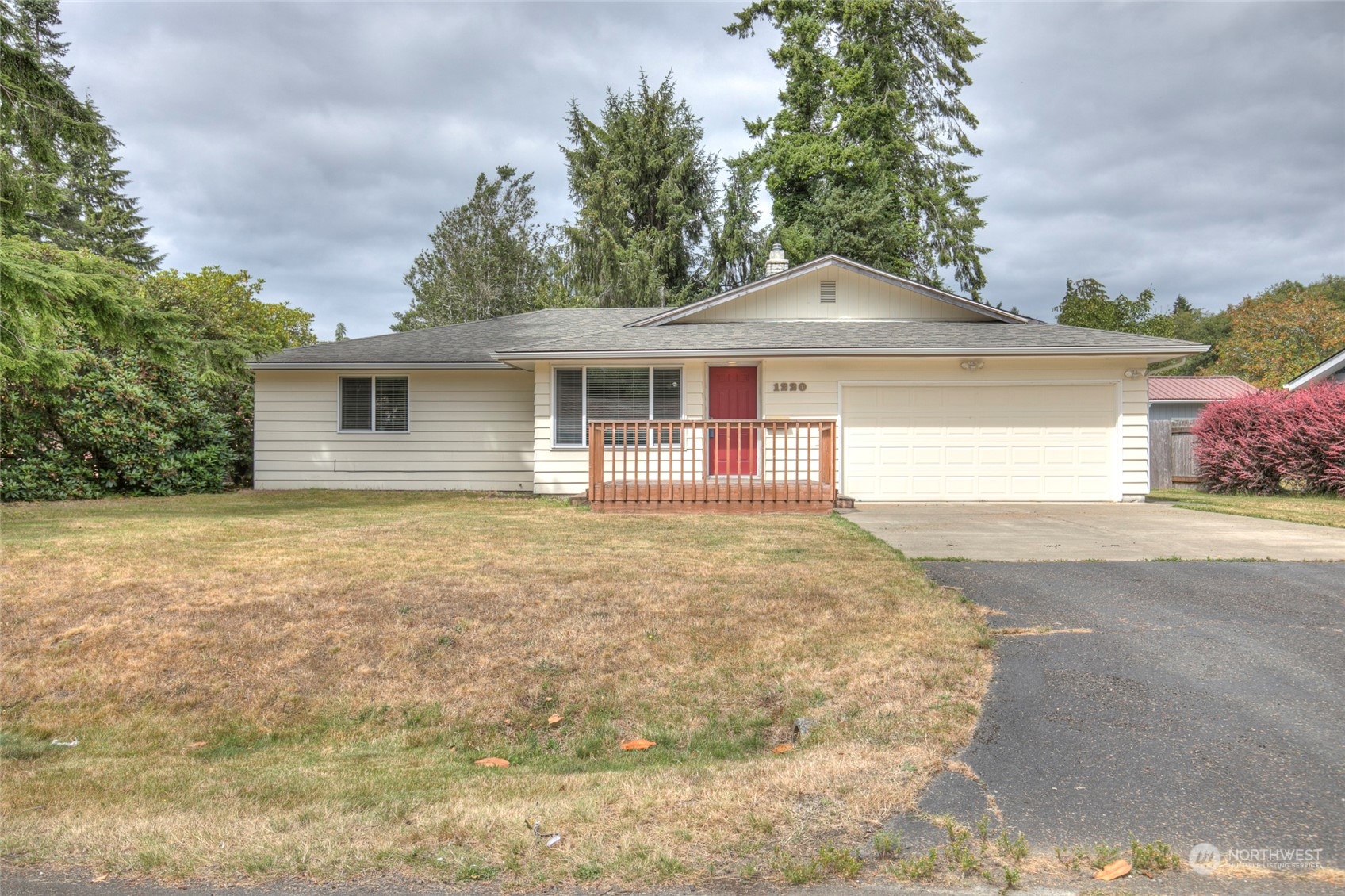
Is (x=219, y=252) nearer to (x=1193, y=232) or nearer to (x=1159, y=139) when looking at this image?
(x=1159, y=139)

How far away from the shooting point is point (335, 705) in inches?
177

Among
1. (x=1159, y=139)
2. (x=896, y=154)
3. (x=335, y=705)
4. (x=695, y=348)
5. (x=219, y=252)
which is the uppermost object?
(x=896, y=154)

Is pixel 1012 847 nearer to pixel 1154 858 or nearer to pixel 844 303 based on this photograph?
pixel 1154 858

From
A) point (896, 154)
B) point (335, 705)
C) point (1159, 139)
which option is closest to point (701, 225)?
point (896, 154)

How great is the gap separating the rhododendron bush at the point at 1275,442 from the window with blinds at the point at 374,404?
55.0 feet

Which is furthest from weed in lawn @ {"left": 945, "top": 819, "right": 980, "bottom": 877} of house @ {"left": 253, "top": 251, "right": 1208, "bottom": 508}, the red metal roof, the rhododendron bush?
the red metal roof

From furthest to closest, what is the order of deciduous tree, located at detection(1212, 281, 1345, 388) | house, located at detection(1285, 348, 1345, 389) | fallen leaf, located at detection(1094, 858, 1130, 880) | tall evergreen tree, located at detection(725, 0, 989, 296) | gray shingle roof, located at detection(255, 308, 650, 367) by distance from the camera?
1. deciduous tree, located at detection(1212, 281, 1345, 388)
2. tall evergreen tree, located at detection(725, 0, 989, 296)
3. house, located at detection(1285, 348, 1345, 389)
4. gray shingle roof, located at detection(255, 308, 650, 367)
5. fallen leaf, located at detection(1094, 858, 1130, 880)

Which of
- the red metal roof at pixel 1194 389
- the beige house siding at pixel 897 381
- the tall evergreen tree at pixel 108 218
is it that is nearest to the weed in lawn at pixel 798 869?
the beige house siding at pixel 897 381

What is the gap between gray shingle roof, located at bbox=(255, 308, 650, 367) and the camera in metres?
14.4

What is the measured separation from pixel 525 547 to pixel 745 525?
2.88m

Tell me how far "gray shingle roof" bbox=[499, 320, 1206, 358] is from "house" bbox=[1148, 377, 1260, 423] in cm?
1801

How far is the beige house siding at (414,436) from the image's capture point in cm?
1488

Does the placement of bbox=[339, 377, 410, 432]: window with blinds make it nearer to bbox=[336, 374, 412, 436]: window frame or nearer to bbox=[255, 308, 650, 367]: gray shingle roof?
bbox=[336, 374, 412, 436]: window frame

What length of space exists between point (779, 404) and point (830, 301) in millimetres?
2993
